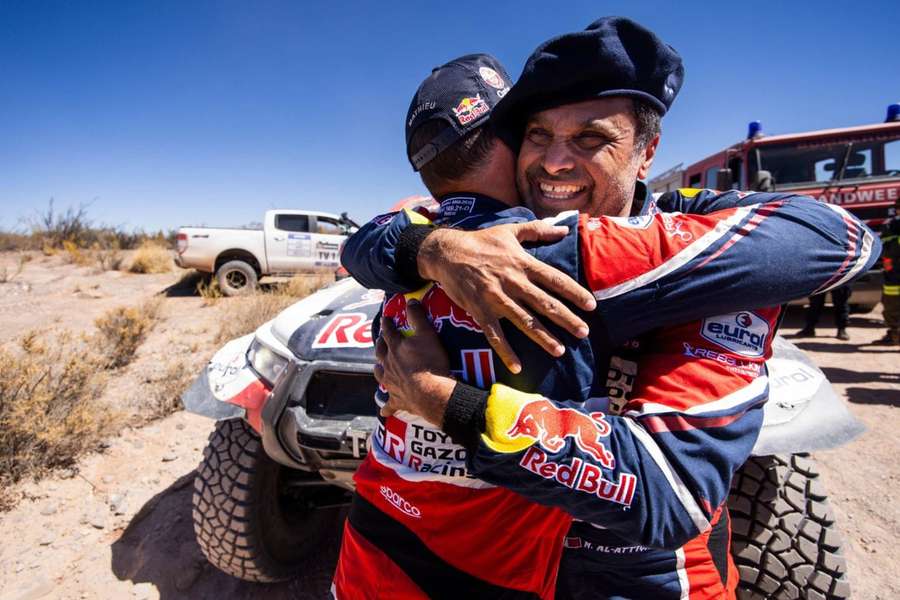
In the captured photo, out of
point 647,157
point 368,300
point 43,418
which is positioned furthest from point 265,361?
point 43,418

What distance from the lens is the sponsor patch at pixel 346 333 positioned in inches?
72.9

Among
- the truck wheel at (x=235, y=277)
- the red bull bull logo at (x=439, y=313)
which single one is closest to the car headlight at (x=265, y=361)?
the red bull bull logo at (x=439, y=313)

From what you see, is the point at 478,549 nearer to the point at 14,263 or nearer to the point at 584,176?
the point at 584,176

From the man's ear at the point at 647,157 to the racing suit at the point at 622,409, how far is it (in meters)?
0.27

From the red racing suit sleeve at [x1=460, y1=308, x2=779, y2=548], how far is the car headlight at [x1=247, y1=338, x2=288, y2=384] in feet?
4.32

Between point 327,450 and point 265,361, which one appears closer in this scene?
point 327,450

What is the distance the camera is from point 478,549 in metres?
0.99

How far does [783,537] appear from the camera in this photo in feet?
5.11

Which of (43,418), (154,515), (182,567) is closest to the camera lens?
(182,567)

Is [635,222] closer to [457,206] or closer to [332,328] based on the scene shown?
[457,206]

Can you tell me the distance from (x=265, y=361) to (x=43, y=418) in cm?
230

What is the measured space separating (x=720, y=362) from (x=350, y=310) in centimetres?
161

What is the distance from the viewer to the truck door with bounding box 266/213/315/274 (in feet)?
34.3

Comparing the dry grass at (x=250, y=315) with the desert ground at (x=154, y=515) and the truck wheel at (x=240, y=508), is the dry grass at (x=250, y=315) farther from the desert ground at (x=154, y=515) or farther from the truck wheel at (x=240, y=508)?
the truck wheel at (x=240, y=508)
